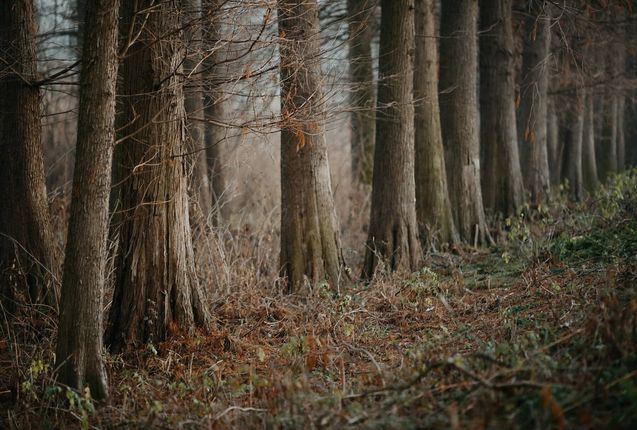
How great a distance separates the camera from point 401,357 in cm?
657

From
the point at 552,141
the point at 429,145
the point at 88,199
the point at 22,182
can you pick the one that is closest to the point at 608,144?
the point at 552,141

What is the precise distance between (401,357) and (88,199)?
329 centimetres

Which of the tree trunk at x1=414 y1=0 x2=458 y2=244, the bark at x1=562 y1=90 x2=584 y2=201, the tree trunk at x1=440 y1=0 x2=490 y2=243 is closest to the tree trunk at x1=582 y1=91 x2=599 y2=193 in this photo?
the bark at x1=562 y1=90 x2=584 y2=201

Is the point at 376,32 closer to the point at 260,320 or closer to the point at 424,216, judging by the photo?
the point at 424,216

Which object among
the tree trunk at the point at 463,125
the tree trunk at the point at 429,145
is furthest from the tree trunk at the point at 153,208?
the tree trunk at the point at 463,125

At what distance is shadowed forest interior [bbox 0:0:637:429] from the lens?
5141 mm

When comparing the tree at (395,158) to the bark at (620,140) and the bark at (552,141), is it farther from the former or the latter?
the bark at (620,140)

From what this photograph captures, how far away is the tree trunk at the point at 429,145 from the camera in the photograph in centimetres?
1244

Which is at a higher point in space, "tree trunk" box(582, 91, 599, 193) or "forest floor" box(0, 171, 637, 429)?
"tree trunk" box(582, 91, 599, 193)

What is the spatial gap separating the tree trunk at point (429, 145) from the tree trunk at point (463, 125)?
0.70 meters

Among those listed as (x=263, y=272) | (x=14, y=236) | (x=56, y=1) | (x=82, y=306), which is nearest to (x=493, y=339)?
(x=82, y=306)

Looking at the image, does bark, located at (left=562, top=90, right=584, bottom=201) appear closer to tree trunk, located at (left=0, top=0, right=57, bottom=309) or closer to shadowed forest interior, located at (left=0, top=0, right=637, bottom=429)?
shadowed forest interior, located at (left=0, top=0, right=637, bottom=429)

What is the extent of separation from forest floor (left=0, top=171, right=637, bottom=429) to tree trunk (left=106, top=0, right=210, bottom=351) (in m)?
0.38

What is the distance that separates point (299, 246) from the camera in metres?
9.84
